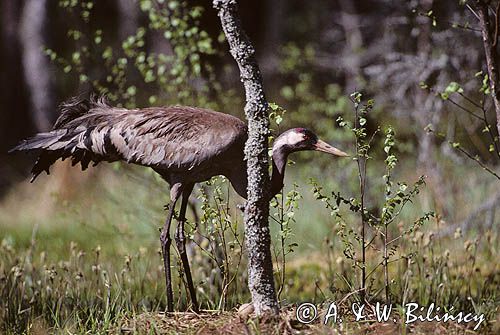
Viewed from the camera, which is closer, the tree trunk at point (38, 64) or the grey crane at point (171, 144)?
the grey crane at point (171, 144)

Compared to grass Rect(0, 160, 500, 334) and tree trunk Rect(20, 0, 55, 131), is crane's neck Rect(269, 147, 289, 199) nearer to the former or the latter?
grass Rect(0, 160, 500, 334)

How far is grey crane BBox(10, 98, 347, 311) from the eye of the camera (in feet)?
17.4

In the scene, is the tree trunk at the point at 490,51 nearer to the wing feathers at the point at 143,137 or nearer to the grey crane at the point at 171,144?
the grey crane at the point at 171,144

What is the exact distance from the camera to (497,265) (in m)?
7.51

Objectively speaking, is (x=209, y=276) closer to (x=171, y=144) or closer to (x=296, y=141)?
(x=171, y=144)

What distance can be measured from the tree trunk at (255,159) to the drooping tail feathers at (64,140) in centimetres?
137

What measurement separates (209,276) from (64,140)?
169cm

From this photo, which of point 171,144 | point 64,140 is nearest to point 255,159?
point 171,144

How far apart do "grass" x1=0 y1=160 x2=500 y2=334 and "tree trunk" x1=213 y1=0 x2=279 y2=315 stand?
11.0 inches

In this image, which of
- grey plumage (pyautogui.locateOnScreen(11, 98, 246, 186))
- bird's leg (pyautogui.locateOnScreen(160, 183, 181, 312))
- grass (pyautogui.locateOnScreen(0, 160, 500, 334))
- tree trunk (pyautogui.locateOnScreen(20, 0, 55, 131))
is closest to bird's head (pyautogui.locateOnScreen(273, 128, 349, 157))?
grey plumage (pyautogui.locateOnScreen(11, 98, 246, 186))

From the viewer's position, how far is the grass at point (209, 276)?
5.14 metres

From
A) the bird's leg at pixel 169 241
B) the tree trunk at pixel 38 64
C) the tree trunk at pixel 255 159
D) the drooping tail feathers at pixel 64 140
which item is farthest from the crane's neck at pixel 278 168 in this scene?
the tree trunk at pixel 38 64

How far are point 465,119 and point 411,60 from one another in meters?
4.30

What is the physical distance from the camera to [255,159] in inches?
188
